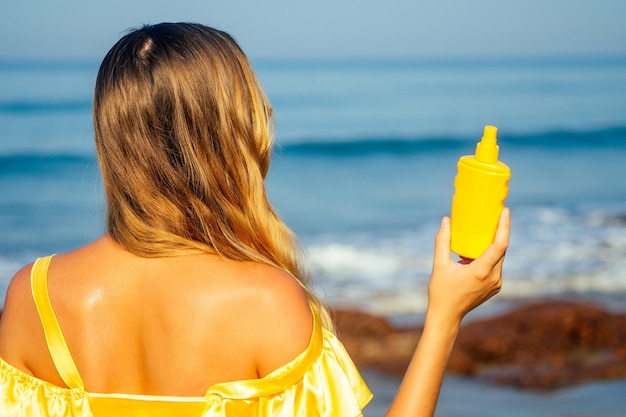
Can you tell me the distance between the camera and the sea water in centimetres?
873

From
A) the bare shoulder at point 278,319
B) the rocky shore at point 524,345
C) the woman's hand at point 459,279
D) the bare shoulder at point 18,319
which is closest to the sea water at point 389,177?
the bare shoulder at point 18,319

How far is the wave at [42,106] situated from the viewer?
2581 cm

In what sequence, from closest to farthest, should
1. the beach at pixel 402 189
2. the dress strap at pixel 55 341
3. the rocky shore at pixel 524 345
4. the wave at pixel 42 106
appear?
the dress strap at pixel 55 341, the rocky shore at pixel 524 345, the beach at pixel 402 189, the wave at pixel 42 106

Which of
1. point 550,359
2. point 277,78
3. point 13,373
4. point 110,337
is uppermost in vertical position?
point 110,337

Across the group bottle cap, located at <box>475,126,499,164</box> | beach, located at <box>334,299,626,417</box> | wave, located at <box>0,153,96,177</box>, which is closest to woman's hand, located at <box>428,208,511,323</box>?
bottle cap, located at <box>475,126,499,164</box>

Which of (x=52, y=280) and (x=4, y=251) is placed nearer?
(x=52, y=280)

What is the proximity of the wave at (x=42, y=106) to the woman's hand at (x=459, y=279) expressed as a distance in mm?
24980

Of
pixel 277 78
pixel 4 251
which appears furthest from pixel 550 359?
pixel 277 78

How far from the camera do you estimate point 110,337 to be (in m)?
1.73

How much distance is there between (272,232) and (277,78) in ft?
149

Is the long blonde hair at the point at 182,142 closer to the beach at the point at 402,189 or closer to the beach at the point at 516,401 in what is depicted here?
the beach at the point at 402,189

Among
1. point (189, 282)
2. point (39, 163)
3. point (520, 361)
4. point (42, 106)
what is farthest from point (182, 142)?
point (42, 106)

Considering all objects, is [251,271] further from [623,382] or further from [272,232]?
[623,382]

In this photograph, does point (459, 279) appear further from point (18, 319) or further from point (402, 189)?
point (402, 189)
